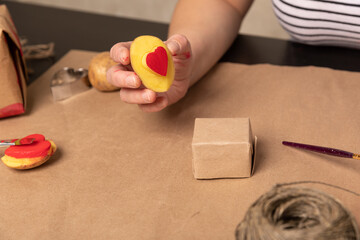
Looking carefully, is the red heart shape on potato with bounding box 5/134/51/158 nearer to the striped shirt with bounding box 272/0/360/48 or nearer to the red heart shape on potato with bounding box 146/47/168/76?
the red heart shape on potato with bounding box 146/47/168/76

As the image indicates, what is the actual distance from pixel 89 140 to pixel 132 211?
22cm

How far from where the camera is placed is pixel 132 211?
2.19 ft

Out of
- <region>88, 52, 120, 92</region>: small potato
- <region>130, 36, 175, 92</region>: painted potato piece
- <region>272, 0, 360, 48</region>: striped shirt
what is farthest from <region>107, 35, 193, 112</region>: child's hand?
<region>272, 0, 360, 48</region>: striped shirt

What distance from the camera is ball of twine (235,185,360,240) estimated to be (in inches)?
19.1

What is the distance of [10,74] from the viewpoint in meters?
0.89

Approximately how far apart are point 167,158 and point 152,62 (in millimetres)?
176

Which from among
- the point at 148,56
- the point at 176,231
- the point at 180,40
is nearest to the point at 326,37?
the point at 180,40

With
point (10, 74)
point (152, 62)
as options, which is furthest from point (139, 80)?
point (10, 74)

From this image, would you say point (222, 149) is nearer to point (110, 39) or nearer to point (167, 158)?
point (167, 158)

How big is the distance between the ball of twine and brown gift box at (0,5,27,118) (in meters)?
0.57

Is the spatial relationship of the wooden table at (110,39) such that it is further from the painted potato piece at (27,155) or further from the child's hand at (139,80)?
the painted potato piece at (27,155)

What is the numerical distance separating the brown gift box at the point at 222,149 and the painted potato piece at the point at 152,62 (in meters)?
0.09

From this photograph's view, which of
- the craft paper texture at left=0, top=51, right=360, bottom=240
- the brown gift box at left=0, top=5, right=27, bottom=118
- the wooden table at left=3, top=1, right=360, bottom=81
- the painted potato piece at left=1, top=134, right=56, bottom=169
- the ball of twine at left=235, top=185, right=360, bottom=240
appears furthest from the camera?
the wooden table at left=3, top=1, right=360, bottom=81

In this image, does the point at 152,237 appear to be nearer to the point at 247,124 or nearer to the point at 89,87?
the point at 247,124
